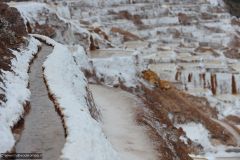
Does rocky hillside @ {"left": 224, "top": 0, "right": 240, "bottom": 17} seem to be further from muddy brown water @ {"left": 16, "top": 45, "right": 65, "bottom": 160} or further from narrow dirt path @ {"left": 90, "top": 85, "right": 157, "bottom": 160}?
muddy brown water @ {"left": 16, "top": 45, "right": 65, "bottom": 160}

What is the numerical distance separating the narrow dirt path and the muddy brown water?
2.29 meters

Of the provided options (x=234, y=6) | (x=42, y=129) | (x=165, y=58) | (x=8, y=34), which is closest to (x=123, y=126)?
(x=42, y=129)

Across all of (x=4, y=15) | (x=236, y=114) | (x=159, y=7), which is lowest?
(x=236, y=114)

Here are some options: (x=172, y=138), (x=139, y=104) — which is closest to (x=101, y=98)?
(x=139, y=104)

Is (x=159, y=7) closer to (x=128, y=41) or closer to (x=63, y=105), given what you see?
(x=128, y=41)

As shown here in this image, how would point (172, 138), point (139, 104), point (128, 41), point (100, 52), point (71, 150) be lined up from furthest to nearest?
point (128, 41) < point (100, 52) < point (139, 104) < point (172, 138) < point (71, 150)

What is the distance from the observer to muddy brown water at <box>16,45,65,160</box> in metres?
9.83

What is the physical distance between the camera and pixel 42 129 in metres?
11.2

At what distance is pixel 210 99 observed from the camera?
108ft

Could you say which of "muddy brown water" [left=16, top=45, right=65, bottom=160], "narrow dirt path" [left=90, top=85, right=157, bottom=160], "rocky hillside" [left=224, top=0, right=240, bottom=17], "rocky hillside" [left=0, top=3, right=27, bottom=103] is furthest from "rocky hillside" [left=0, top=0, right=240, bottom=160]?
"rocky hillside" [left=224, top=0, right=240, bottom=17]

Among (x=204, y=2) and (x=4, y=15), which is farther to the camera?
(x=204, y=2)

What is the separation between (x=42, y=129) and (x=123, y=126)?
5.17 m

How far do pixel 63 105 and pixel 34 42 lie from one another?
1075 centimetres

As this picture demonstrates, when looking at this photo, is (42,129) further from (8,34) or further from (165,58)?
(165,58)
